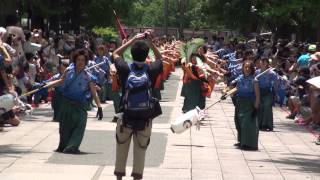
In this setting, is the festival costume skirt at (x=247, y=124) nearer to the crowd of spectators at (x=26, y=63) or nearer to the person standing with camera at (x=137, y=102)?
the crowd of spectators at (x=26, y=63)

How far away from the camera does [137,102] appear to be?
9.79 metres

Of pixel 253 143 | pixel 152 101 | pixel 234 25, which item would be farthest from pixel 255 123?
pixel 234 25

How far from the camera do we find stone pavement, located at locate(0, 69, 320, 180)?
1164cm

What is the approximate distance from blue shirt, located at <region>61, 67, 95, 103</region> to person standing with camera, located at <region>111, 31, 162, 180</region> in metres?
3.38

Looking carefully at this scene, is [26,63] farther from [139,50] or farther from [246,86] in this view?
[139,50]

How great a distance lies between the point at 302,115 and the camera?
21.1 m

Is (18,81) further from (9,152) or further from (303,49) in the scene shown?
(303,49)

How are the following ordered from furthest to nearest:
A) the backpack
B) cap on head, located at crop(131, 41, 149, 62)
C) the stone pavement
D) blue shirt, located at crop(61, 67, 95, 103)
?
blue shirt, located at crop(61, 67, 95, 103) < the stone pavement < cap on head, located at crop(131, 41, 149, 62) < the backpack

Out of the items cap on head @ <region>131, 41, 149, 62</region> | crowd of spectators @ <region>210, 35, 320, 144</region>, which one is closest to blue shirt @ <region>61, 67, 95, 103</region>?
cap on head @ <region>131, 41, 149, 62</region>

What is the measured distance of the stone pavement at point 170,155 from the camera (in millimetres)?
11641

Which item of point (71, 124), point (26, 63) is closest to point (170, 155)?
point (71, 124)

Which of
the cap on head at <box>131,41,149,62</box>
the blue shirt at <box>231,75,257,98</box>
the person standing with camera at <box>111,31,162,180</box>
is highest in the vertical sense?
the cap on head at <box>131,41,149,62</box>

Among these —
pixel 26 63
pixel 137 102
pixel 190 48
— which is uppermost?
pixel 137 102

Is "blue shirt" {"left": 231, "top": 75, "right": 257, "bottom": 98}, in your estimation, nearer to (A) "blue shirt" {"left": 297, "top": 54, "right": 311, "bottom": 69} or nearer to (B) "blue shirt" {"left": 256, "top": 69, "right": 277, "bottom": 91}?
(B) "blue shirt" {"left": 256, "top": 69, "right": 277, "bottom": 91}
